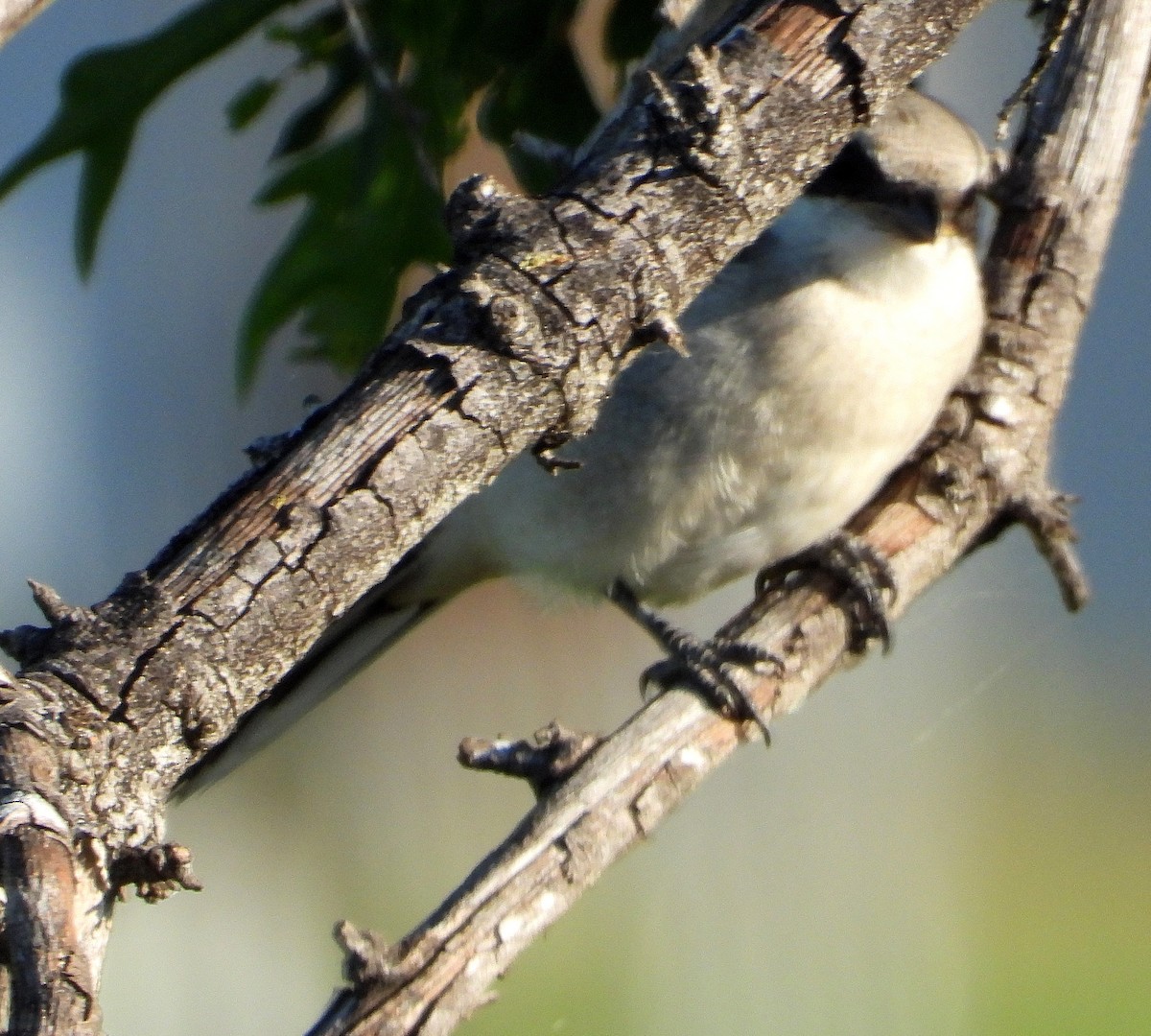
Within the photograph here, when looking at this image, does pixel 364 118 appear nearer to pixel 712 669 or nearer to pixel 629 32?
pixel 629 32

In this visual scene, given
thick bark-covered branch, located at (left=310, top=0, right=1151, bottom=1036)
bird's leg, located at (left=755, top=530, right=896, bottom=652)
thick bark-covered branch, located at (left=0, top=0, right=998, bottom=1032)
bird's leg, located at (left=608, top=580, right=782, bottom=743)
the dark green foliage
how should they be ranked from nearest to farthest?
1. thick bark-covered branch, located at (left=0, top=0, right=998, bottom=1032)
2. the dark green foliage
3. thick bark-covered branch, located at (left=310, top=0, right=1151, bottom=1036)
4. bird's leg, located at (left=608, top=580, right=782, bottom=743)
5. bird's leg, located at (left=755, top=530, right=896, bottom=652)

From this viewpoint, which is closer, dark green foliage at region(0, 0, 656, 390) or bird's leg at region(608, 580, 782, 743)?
dark green foliage at region(0, 0, 656, 390)

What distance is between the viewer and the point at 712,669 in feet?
4.34

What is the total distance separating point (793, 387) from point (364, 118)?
0.51m

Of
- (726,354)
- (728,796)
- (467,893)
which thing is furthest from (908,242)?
(728,796)

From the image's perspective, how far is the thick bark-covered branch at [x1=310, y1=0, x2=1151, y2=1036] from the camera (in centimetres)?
118

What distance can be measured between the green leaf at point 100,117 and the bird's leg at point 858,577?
2.46 ft

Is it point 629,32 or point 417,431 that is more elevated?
point 629,32

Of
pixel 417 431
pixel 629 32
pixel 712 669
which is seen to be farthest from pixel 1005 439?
pixel 417 431

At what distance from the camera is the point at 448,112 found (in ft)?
3.52

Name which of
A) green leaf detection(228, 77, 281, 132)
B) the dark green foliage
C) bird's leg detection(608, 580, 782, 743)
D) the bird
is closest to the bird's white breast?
the bird

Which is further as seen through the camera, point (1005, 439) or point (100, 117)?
point (1005, 439)

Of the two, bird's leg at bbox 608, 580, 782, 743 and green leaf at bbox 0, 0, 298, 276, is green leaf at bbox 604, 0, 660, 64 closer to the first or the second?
green leaf at bbox 0, 0, 298, 276

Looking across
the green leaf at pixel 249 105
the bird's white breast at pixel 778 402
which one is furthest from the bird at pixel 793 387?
the green leaf at pixel 249 105
